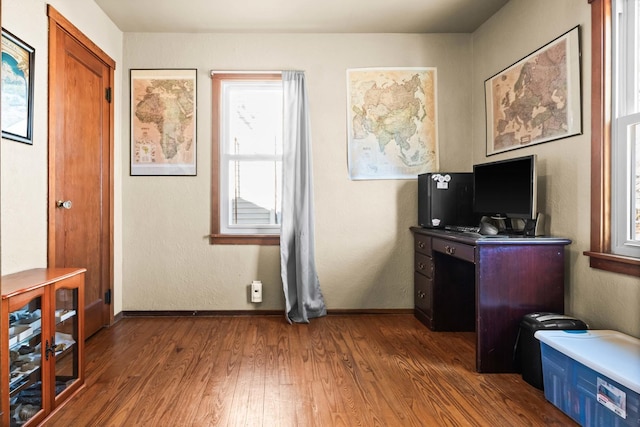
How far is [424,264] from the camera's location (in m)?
3.32

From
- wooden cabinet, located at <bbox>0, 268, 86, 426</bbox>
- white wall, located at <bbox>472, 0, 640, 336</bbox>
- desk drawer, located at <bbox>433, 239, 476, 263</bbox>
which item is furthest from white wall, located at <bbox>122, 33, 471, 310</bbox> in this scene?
wooden cabinet, located at <bbox>0, 268, 86, 426</bbox>

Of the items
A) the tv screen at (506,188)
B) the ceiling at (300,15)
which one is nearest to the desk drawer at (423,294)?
the tv screen at (506,188)

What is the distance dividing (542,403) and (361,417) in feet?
3.12

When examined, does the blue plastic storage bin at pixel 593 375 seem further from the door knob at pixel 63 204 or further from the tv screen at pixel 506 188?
the door knob at pixel 63 204

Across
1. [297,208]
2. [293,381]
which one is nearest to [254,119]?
[297,208]

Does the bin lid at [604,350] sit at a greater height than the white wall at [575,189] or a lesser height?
lesser

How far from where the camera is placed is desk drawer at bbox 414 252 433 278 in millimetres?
3195

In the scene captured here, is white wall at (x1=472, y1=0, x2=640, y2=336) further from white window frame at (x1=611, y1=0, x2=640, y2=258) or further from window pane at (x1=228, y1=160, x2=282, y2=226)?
window pane at (x1=228, y1=160, x2=282, y2=226)

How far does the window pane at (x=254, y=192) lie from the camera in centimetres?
362

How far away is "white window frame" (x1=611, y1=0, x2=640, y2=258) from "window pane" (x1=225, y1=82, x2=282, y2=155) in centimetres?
248

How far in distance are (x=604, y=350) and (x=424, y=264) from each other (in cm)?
157

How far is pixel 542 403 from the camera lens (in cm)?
202

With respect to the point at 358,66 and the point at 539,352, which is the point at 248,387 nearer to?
the point at 539,352

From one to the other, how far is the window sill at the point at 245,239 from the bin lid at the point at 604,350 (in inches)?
87.2
